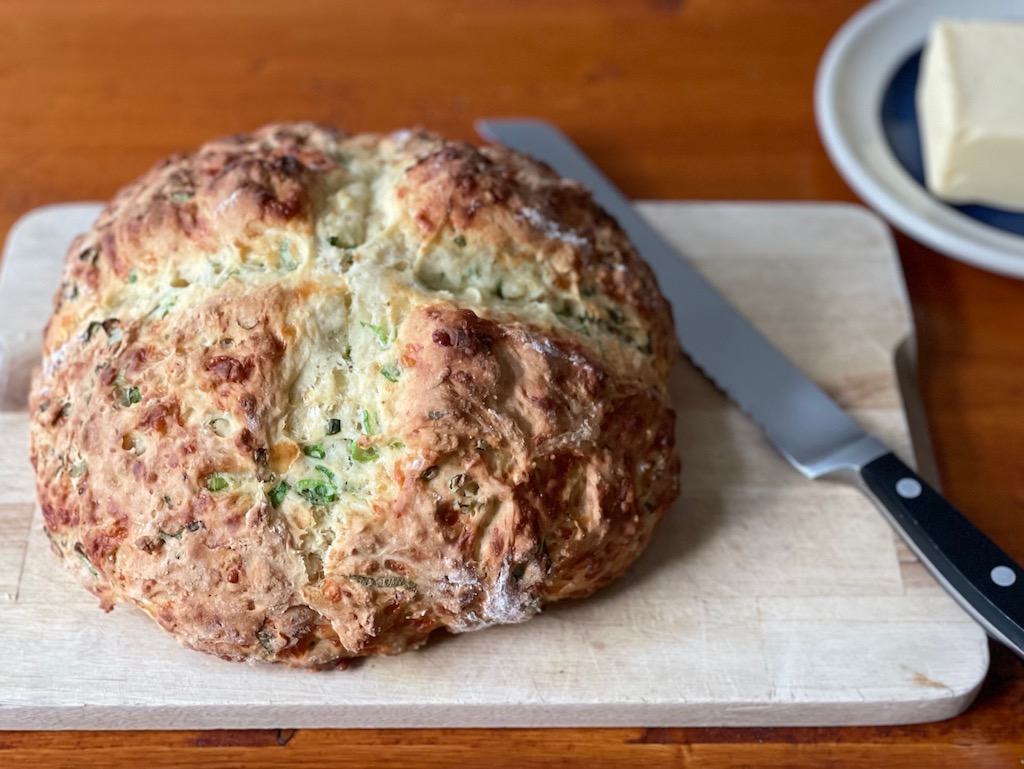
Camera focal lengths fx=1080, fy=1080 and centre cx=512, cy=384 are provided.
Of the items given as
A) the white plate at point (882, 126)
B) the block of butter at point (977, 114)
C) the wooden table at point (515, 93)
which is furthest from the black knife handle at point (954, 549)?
the block of butter at point (977, 114)

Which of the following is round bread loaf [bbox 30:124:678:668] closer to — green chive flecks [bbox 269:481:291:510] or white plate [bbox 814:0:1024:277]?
green chive flecks [bbox 269:481:291:510]

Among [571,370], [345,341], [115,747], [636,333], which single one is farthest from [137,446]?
[636,333]

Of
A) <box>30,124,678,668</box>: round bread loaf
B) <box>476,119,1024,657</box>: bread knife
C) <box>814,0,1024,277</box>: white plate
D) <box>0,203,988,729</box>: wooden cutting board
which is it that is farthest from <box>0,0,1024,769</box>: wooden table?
<box>30,124,678,668</box>: round bread loaf

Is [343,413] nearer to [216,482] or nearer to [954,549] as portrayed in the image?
[216,482]

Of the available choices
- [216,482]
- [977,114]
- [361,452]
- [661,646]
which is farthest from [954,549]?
[216,482]

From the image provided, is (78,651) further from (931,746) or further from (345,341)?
(931,746)

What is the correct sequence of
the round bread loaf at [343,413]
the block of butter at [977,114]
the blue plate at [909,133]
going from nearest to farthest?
the round bread loaf at [343,413]
the block of butter at [977,114]
the blue plate at [909,133]

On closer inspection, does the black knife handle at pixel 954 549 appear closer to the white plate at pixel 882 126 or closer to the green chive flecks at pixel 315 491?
the white plate at pixel 882 126
